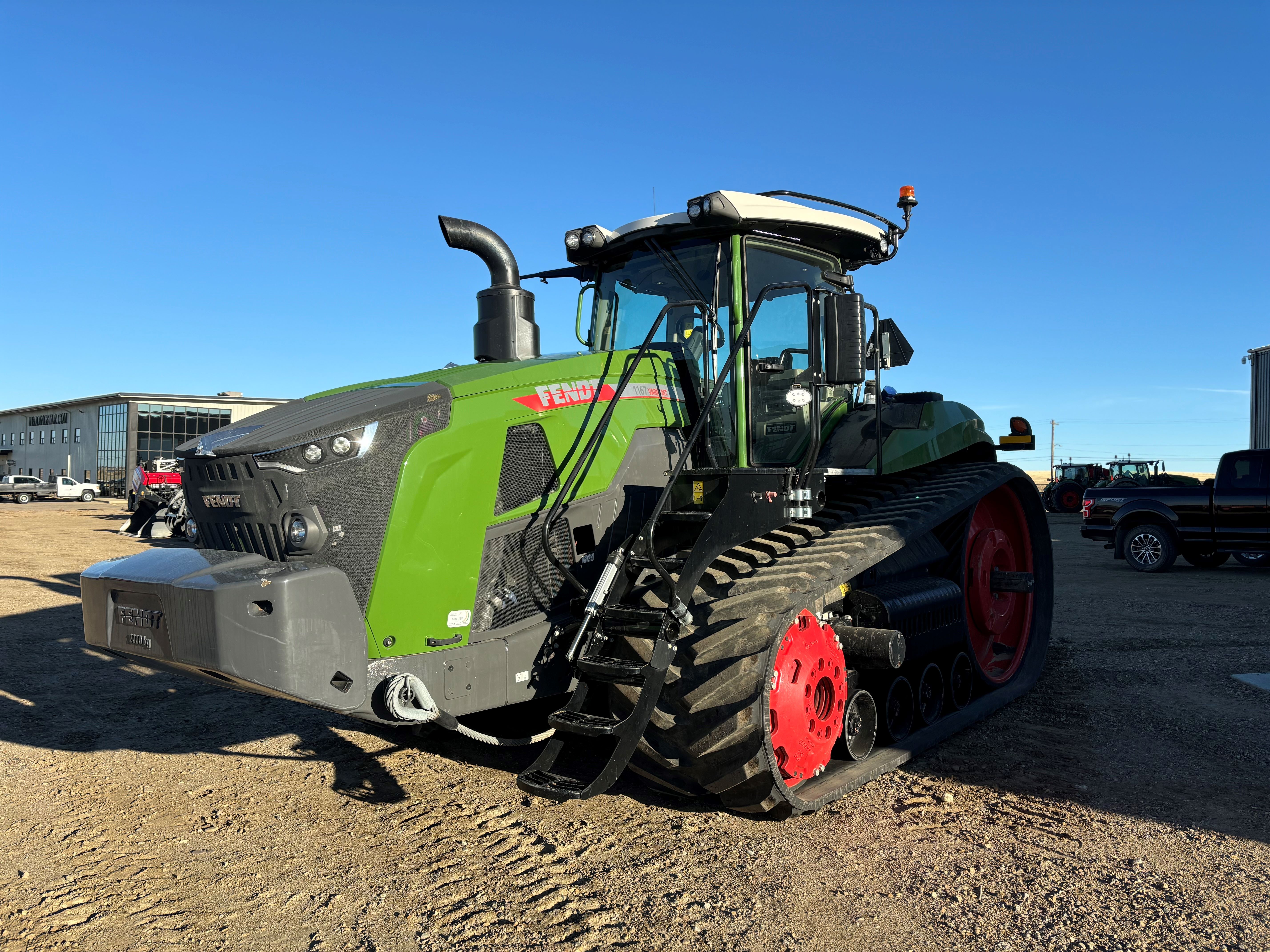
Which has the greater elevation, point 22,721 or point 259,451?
point 259,451

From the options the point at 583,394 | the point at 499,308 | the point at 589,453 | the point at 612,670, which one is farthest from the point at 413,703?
the point at 499,308

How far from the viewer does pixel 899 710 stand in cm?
540

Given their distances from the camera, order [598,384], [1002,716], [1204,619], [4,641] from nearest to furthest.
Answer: [598,384] → [1002,716] → [4,641] → [1204,619]

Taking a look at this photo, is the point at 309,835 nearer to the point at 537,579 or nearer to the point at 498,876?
the point at 498,876

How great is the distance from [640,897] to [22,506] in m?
45.9

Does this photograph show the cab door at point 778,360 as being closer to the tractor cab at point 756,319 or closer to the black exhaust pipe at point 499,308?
the tractor cab at point 756,319

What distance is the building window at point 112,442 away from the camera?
5544 centimetres

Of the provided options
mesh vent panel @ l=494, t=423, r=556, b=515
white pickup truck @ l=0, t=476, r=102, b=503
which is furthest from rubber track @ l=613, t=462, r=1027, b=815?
white pickup truck @ l=0, t=476, r=102, b=503

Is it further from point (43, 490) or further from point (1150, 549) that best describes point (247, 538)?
point (43, 490)

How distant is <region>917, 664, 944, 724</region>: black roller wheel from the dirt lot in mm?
285

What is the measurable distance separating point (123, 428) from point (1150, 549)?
56.3 metres

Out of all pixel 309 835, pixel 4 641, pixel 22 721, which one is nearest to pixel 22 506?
pixel 4 641

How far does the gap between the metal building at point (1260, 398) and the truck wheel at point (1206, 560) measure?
Answer: 16.3m

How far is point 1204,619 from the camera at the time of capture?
9.72m
